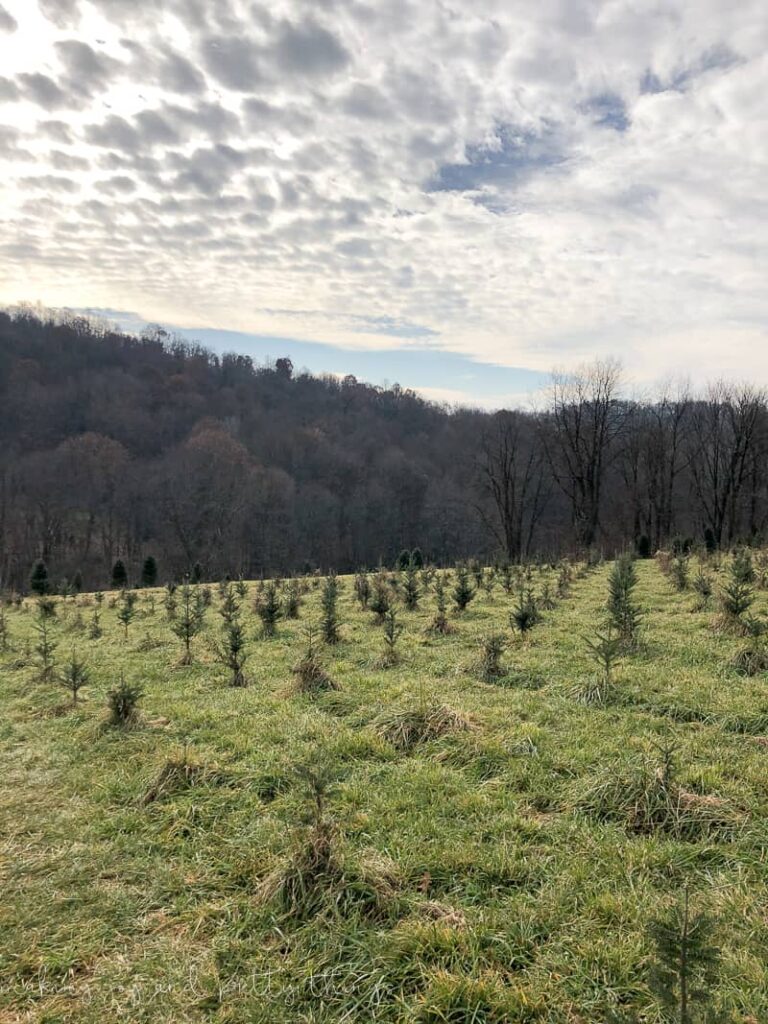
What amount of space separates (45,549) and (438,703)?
5273 cm

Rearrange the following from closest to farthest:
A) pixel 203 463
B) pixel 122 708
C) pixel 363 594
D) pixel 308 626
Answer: pixel 122 708 < pixel 308 626 < pixel 363 594 < pixel 203 463

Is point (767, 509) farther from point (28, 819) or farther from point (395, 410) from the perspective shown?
point (395, 410)

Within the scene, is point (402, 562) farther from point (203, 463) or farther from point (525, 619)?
point (203, 463)

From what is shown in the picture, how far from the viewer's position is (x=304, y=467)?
6894cm

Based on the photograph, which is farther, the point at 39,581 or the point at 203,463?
the point at 203,463

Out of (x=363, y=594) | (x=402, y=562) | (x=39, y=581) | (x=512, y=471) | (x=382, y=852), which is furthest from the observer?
(x=512, y=471)

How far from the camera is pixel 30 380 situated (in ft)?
227

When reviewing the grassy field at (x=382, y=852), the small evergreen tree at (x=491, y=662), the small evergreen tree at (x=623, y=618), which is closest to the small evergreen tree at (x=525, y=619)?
the small evergreen tree at (x=623, y=618)

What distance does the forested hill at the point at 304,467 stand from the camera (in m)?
35.0

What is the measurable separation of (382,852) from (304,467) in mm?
66750

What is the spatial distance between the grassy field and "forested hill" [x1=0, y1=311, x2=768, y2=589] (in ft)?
58.1

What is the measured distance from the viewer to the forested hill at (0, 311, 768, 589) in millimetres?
34969

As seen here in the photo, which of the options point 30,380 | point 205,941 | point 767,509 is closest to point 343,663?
point 205,941

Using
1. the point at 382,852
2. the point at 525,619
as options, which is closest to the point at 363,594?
the point at 525,619
